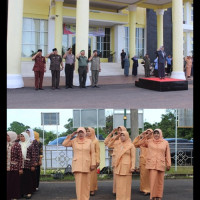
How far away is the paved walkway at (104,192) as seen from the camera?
6586mm

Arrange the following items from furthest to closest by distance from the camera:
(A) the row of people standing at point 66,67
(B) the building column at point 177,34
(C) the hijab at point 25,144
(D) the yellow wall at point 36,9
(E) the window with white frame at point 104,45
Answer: (E) the window with white frame at point 104,45, (D) the yellow wall at point 36,9, (B) the building column at point 177,34, (A) the row of people standing at point 66,67, (C) the hijab at point 25,144

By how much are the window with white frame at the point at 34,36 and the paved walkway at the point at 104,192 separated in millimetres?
10849

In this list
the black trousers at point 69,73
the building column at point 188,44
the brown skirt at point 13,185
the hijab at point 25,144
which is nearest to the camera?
the brown skirt at point 13,185

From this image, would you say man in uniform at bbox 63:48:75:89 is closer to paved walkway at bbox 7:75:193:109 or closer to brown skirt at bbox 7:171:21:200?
paved walkway at bbox 7:75:193:109

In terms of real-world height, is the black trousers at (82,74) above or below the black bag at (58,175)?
above

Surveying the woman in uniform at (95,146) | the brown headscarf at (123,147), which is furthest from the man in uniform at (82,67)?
the brown headscarf at (123,147)

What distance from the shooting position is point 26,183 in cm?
643

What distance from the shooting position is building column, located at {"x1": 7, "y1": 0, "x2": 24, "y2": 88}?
10084mm

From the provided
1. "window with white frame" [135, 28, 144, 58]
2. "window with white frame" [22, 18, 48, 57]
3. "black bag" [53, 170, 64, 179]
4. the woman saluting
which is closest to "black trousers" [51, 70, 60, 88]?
"black bag" [53, 170, 64, 179]

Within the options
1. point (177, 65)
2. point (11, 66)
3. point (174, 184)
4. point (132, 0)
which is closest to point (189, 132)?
point (177, 65)

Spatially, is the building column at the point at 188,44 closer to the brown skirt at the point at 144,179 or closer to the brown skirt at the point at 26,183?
the brown skirt at the point at 144,179

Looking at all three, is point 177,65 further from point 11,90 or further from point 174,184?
point 11,90

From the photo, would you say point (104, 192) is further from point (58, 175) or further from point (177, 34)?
point (177, 34)

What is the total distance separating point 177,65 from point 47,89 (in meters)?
6.18
